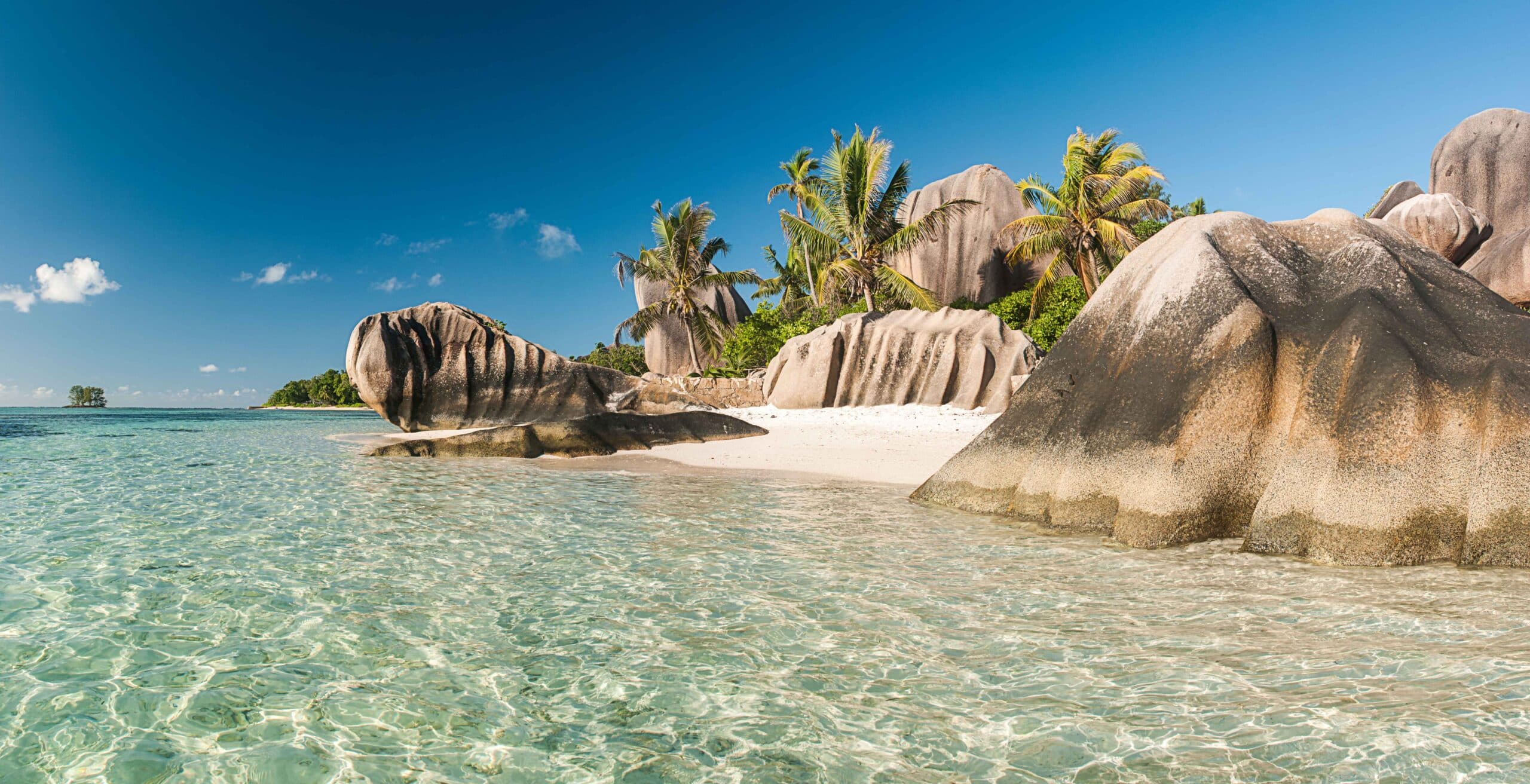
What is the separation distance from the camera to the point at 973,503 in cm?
538

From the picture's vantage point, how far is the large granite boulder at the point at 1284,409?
3.61 m

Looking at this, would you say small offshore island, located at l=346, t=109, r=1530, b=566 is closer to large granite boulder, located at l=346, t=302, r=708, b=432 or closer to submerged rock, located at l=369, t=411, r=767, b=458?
submerged rock, located at l=369, t=411, r=767, b=458

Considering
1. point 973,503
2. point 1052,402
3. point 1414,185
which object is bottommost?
point 973,503

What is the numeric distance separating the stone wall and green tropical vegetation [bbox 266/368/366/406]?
5221cm

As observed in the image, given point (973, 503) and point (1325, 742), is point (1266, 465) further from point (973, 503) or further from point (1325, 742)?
point (1325, 742)

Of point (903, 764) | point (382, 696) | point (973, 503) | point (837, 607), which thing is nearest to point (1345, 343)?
point (973, 503)

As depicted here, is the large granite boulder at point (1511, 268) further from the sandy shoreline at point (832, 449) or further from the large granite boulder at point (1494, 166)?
the sandy shoreline at point (832, 449)

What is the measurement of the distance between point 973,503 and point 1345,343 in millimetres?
2393

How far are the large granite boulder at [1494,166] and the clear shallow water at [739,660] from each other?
99.7 feet

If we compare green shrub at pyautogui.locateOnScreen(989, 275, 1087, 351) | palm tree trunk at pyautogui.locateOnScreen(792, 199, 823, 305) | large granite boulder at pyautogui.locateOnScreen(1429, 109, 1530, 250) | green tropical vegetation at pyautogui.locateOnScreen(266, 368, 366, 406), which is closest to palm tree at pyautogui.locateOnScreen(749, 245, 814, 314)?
palm tree trunk at pyautogui.locateOnScreen(792, 199, 823, 305)

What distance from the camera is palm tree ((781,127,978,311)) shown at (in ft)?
68.4

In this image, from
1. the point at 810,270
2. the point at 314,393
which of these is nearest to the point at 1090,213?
the point at 810,270

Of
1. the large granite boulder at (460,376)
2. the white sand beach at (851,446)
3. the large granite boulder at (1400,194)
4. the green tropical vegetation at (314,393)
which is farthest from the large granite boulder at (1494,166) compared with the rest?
the green tropical vegetation at (314,393)

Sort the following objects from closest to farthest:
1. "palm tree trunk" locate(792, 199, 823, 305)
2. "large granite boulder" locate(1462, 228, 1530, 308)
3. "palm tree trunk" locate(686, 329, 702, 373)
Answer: "large granite boulder" locate(1462, 228, 1530, 308) → "palm tree trunk" locate(792, 199, 823, 305) → "palm tree trunk" locate(686, 329, 702, 373)
